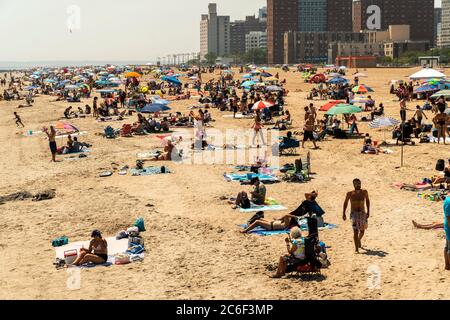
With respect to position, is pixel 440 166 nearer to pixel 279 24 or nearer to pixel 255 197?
pixel 255 197

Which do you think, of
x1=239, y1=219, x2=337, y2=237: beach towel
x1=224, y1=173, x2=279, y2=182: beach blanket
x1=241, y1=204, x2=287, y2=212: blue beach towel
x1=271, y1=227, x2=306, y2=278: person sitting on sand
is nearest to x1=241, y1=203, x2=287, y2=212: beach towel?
x1=241, y1=204, x2=287, y2=212: blue beach towel

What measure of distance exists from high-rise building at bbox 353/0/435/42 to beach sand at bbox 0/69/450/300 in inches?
6422


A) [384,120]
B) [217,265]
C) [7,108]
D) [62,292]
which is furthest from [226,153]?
[7,108]

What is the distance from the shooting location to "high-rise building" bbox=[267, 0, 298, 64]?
16875 centimetres

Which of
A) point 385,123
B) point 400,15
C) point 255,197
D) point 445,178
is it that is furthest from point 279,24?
point 255,197

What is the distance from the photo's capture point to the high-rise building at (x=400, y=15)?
560 feet

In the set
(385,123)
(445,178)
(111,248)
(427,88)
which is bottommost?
(111,248)

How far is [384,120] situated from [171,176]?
8126mm

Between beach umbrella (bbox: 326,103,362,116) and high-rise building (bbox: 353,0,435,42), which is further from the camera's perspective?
high-rise building (bbox: 353,0,435,42)

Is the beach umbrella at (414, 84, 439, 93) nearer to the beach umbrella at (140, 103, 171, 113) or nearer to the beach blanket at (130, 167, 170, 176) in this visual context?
the beach umbrella at (140, 103, 171, 113)

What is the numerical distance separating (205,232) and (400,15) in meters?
176

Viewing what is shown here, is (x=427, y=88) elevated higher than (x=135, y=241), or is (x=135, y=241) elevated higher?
(x=427, y=88)

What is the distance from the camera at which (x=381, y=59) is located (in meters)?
128

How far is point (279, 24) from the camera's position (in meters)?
172
